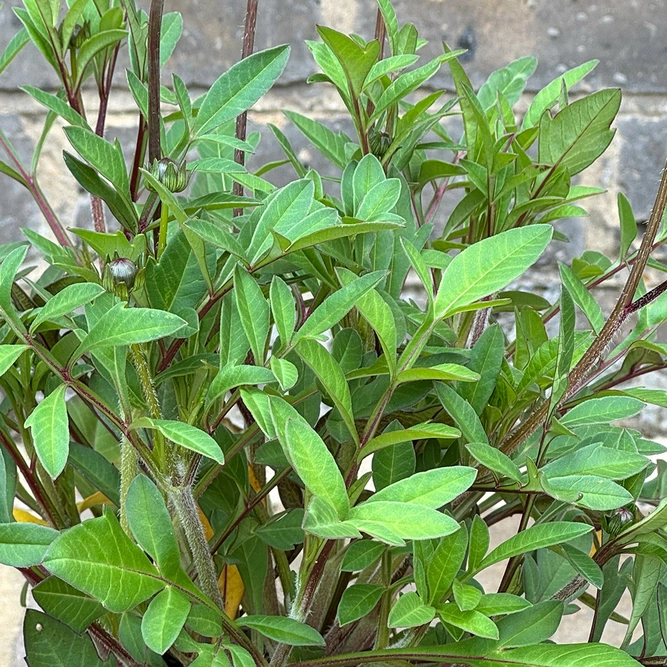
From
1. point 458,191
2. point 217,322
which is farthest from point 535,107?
point 458,191

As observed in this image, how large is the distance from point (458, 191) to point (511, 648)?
2.24 ft

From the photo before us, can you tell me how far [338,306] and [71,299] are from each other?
73mm

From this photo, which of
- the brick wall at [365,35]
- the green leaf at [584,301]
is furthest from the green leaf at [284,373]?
the brick wall at [365,35]

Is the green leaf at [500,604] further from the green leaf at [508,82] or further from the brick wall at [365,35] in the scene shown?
the brick wall at [365,35]

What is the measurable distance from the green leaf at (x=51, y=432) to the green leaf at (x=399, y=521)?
77 mm

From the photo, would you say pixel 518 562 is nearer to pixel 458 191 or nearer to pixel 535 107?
pixel 535 107

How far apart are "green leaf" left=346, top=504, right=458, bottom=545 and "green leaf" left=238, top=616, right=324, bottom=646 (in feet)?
0.18

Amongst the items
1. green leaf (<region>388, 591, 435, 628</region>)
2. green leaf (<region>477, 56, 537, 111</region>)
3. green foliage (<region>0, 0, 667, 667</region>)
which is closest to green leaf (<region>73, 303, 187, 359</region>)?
green foliage (<region>0, 0, 667, 667</region>)

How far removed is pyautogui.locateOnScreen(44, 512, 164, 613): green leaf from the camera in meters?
0.18

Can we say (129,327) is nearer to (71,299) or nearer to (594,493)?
(71,299)

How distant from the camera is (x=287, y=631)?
23 cm

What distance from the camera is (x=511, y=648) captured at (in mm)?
240

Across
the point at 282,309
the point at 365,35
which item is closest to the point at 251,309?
the point at 282,309

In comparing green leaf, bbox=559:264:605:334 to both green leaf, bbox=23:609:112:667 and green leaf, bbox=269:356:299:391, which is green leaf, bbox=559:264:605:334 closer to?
green leaf, bbox=269:356:299:391
